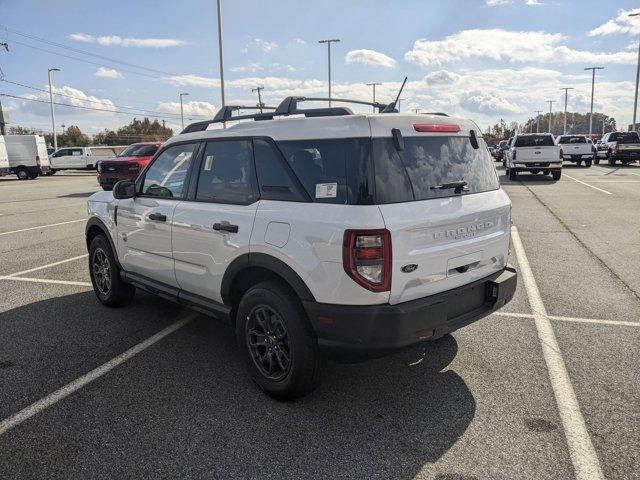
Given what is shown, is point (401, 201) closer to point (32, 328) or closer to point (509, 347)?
point (509, 347)

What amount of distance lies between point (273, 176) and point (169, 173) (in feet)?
4.57

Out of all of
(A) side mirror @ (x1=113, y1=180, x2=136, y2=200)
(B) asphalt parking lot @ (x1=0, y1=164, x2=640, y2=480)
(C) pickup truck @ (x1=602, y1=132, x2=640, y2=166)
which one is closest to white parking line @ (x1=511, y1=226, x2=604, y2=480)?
(B) asphalt parking lot @ (x1=0, y1=164, x2=640, y2=480)

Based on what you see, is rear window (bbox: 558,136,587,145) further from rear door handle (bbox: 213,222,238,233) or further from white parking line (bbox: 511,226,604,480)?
rear door handle (bbox: 213,222,238,233)

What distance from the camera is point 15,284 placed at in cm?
633

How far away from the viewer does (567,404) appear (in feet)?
10.7

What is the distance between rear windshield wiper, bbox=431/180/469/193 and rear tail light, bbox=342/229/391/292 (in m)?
0.63

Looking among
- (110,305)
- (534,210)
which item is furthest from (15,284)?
(534,210)

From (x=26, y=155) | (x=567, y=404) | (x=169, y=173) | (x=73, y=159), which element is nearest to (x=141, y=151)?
(x=26, y=155)

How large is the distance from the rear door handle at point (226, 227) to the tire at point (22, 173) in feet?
103

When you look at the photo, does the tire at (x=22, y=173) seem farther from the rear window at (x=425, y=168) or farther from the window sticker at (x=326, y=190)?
the rear window at (x=425, y=168)

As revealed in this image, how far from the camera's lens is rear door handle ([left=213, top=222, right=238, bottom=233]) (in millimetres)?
3488

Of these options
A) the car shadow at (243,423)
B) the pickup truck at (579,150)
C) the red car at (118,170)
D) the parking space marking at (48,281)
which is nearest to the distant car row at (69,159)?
the red car at (118,170)

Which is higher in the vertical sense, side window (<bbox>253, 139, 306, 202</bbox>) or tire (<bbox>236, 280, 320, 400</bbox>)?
side window (<bbox>253, 139, 306, 202</bbox>)

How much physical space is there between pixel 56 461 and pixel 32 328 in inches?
95.9
